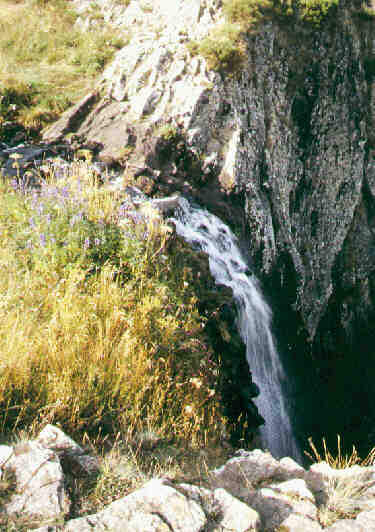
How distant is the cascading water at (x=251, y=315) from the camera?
8.05 meters

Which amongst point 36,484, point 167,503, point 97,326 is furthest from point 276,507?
point 97,326

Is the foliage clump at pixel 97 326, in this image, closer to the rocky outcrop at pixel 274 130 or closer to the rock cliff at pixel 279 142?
the rock cliff at pixel 279 142

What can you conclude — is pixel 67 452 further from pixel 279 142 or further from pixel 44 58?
pixel 44 58

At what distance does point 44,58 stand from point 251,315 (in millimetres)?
11422

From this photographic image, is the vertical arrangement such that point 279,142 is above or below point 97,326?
above

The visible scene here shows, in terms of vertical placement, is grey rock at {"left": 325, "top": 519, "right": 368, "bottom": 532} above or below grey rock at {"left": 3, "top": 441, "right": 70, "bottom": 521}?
below

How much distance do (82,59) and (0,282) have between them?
11.6m

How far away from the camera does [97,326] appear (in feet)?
12.2

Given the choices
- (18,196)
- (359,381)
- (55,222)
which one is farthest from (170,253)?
(359,381)

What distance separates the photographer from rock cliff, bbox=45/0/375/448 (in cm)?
1032

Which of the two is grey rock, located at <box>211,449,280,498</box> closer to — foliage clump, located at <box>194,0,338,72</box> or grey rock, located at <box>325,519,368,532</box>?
grey rock, located at <box>325,519,368,532</box>

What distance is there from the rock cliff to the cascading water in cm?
97

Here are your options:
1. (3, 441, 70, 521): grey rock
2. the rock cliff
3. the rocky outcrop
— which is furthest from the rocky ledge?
the rocky outcrop

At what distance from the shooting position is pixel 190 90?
1077 centimetres
